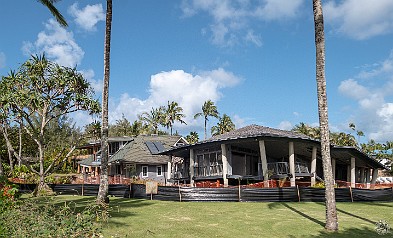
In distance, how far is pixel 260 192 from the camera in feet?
75.8

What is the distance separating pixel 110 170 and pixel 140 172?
706 cm

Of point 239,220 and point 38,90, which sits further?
point 38,90

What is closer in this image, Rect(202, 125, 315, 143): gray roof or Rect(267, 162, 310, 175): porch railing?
Rect(202, 125, 315, 143): gray roof

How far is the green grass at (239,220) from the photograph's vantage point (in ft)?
43.2

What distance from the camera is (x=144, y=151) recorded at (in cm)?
4850

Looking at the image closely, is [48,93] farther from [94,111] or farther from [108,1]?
[108,1]

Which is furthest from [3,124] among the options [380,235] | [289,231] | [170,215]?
[380,235]

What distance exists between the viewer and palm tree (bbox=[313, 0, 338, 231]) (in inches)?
560

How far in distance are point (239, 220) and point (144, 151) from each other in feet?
110

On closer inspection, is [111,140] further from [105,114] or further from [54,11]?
[105,114]

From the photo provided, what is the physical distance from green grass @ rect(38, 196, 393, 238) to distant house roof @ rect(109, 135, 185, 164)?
25840mm

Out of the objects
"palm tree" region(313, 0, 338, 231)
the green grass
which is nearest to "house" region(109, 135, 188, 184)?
the green grass

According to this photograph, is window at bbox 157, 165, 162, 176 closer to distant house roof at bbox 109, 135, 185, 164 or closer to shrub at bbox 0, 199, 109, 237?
distant house roof at bbox 109, 135, 185, 164

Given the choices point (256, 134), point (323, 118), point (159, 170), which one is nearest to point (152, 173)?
point (159, 170)
